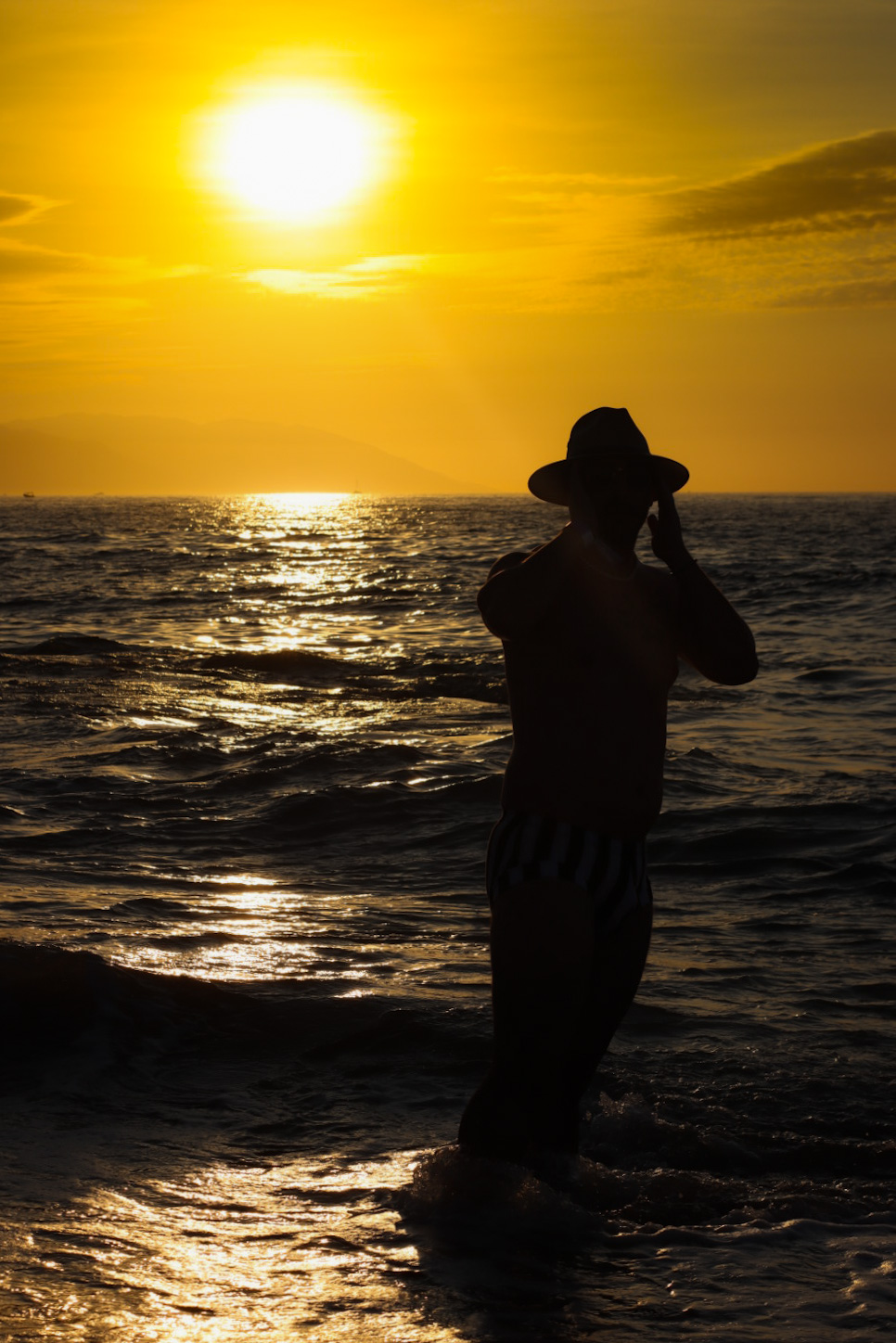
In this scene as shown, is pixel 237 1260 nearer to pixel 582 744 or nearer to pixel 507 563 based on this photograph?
pixel 582 744

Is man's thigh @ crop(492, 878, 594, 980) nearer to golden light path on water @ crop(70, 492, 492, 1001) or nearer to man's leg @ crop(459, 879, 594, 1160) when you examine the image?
man's leg @ crop(459, 879, 594, 1160)

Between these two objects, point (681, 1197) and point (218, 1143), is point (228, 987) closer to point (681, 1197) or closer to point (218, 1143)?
point (218, 1143)

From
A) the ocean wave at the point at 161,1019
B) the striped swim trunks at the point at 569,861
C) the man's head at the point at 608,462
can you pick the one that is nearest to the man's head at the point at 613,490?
the man's head at the point at 608,462

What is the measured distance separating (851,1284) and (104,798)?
7549 mm

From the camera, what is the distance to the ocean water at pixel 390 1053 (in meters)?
3.51

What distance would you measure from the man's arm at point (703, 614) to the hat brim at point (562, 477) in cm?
6

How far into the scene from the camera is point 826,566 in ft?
140

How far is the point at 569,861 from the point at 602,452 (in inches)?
42.6

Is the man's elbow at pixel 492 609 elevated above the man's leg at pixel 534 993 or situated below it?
above

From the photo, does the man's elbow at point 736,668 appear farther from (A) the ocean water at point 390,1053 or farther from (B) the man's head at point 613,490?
(A) the ocean water at point 390,1053

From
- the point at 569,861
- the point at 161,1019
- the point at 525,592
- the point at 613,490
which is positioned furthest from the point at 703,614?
the point at 161,1019

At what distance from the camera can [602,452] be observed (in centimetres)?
362

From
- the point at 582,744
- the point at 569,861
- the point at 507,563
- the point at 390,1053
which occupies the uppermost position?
the point at 507,563

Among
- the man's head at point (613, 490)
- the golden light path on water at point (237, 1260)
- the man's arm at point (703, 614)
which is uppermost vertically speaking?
the man's head at point (613, 490)
